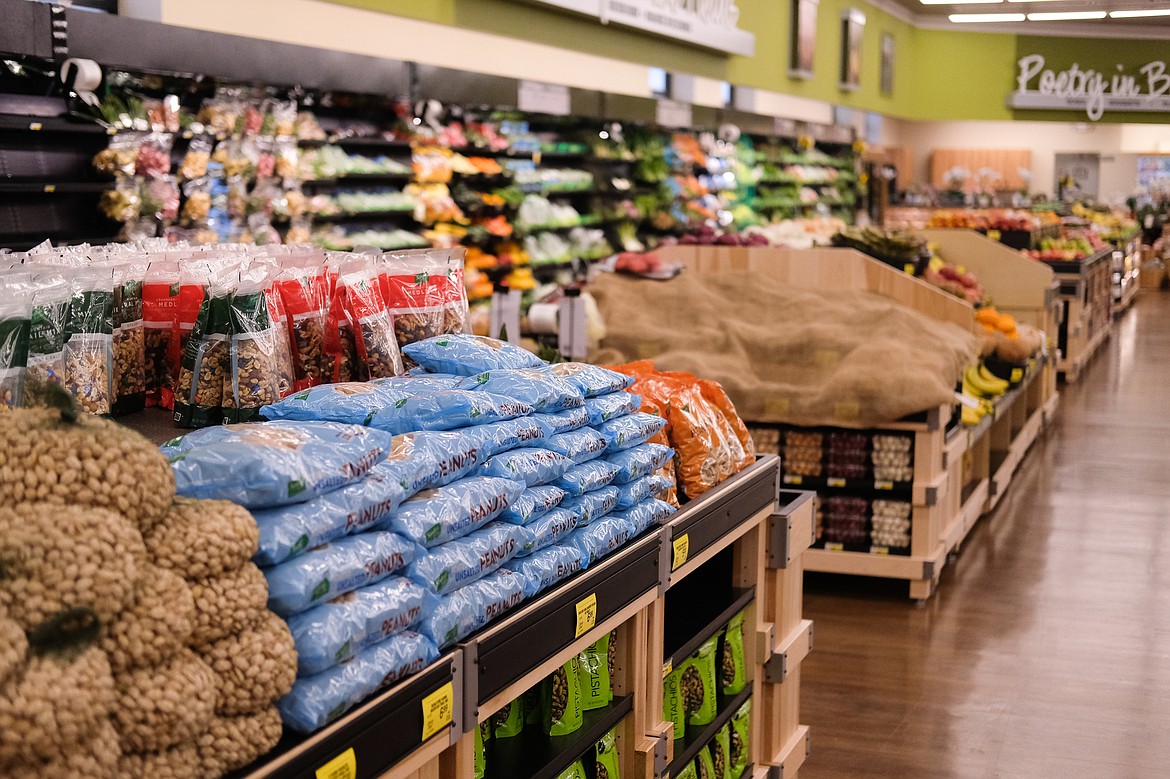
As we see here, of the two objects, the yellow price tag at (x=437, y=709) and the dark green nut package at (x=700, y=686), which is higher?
the yellow price tag at (x=437, y=709)

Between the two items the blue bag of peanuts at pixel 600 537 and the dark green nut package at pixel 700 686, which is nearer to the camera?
the blue bag of peanuts at pixel 600 537

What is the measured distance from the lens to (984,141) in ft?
69.5

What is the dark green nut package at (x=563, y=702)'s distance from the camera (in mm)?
2178

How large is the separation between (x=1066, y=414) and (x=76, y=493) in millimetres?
9277

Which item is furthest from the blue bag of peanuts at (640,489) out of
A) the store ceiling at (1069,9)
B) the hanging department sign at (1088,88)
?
the hanging department sign at (1088,88)

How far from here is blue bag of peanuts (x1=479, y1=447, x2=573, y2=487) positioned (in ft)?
6.13

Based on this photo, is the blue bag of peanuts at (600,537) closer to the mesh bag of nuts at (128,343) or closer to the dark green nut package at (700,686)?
the dark green nut package at (700,686)

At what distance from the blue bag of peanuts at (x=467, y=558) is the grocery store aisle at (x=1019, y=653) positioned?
2.10 meters

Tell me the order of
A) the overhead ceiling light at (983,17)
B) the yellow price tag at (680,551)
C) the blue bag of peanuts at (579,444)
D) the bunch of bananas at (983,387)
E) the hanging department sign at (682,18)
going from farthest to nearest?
the overhead ceiling light at (983,17) < the hanging department sign at (682,18) < the bunch of bananas at (983,387) < the yellow price tag at (680,551) < the blue bag of peanuts at (579,444)

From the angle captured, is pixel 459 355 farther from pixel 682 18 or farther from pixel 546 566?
pixel 682 18

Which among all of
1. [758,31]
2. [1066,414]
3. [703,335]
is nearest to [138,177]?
[703,335]

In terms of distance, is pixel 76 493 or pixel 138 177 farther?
pixel 138 177

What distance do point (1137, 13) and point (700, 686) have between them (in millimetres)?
17702

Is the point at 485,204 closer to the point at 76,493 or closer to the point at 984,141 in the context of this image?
the point at 76,493
